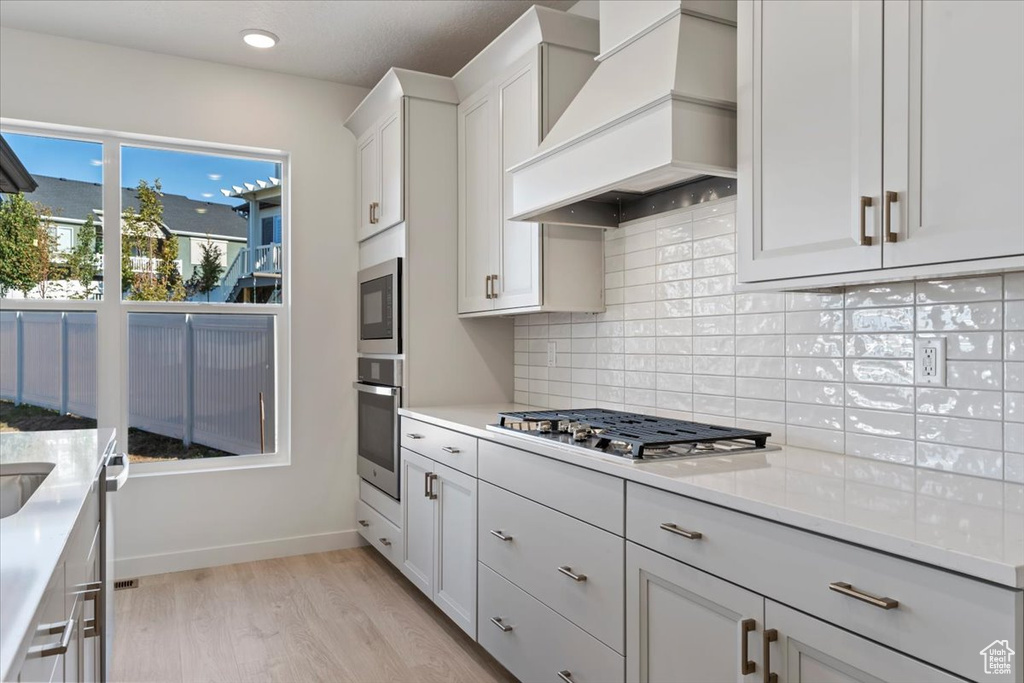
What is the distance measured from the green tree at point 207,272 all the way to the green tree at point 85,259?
46cm

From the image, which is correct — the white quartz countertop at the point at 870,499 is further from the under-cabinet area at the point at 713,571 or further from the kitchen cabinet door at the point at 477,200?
the kitchen cabinet door at the point at 477,200

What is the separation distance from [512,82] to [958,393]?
79.3 inches

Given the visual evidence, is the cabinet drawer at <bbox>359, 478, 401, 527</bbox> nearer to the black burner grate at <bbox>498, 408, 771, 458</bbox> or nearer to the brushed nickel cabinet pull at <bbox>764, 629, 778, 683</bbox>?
the black burner grate at <bbox>498, 408, 771, 458</bbox>

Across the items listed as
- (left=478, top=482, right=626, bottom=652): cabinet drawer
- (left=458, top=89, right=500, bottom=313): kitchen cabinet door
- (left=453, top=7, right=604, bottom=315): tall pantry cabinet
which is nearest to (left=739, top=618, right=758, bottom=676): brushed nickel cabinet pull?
(left=478, top=482, right=626, bottom=652): cabinet drawer

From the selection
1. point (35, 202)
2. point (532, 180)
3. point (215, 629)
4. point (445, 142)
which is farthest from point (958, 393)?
point (35, 202)

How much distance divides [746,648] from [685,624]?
0.20 m

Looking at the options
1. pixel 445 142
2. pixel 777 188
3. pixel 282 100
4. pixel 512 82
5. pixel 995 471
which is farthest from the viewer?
pixel 282 100

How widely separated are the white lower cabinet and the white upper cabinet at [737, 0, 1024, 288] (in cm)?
143

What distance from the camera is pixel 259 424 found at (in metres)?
3.86

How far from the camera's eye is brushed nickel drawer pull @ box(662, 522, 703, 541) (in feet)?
4.77

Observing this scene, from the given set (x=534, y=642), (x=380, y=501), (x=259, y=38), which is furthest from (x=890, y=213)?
(x=259, y=38)

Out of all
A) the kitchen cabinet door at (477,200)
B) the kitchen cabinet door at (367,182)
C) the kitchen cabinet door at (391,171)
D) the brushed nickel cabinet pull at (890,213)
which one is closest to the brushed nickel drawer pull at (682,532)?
the brushed nickel cabinet pull at (890,213)

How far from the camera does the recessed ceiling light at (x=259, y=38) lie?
3.25 meters

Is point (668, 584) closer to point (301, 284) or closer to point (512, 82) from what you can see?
point (512, 82)
